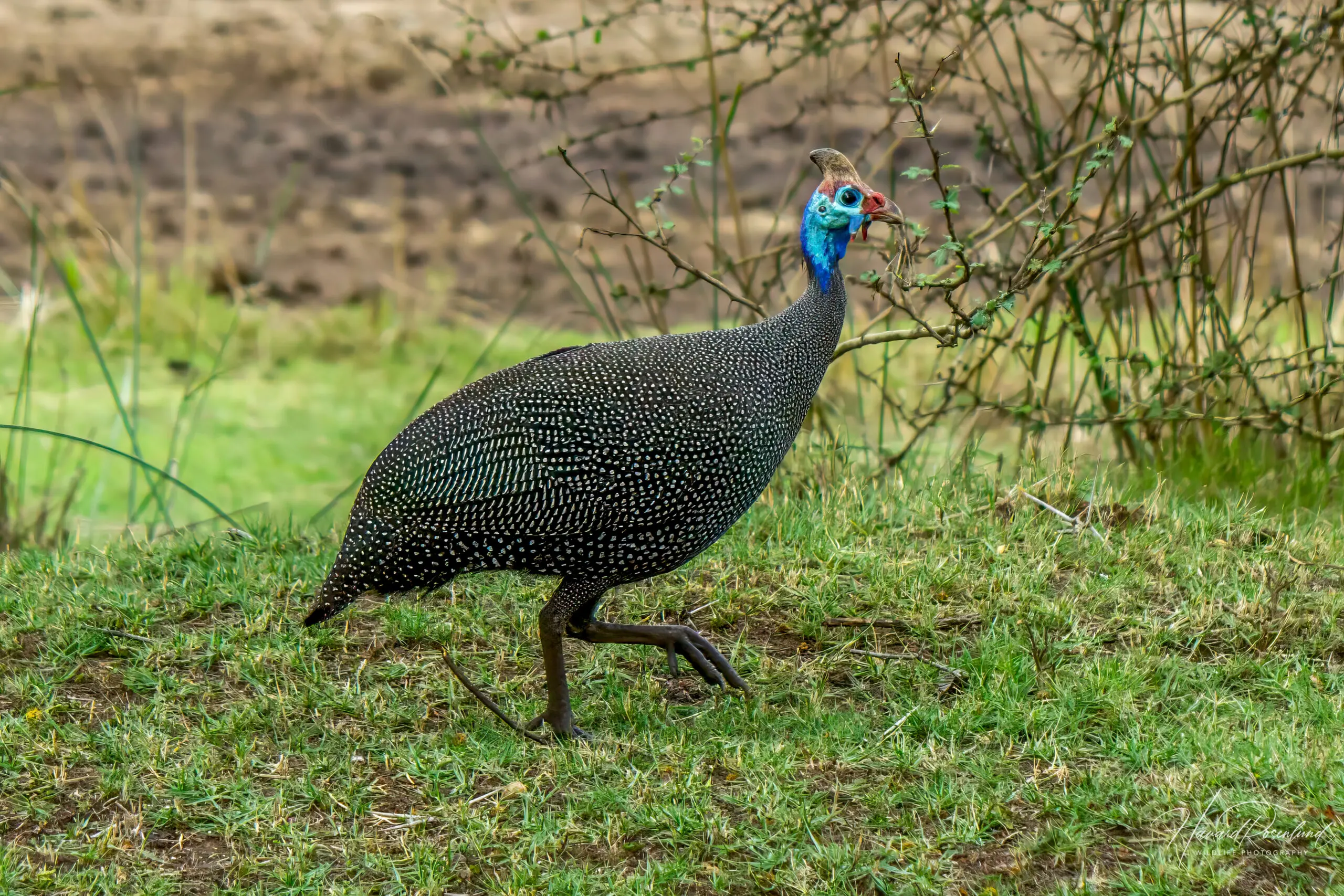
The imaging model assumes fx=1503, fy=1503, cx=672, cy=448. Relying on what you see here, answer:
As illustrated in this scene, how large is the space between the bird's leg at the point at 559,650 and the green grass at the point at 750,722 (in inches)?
3.1

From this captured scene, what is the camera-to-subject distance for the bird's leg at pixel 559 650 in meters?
3.40

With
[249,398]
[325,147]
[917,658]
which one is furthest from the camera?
[325,147]

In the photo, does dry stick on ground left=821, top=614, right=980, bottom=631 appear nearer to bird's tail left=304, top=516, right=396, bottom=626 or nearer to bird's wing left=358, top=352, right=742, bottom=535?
bird's wing left=358, top=352, right=742, bottom=535

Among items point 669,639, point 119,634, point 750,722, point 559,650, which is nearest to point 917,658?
point 750,722

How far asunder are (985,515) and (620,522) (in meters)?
1.56

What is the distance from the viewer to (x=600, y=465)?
129 inches

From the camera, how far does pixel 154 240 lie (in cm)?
952

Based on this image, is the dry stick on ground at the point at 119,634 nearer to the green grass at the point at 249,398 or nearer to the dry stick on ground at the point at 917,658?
the green grass at the point at 249,398

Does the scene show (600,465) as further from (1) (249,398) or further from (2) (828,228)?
(1) (249,398)

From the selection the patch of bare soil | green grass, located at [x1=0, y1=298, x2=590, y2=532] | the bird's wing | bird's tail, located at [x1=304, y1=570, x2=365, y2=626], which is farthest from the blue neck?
the patch of bare soil

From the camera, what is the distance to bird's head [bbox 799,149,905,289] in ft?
11.4

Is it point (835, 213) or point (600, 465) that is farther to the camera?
point (835, 213)

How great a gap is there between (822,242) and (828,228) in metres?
0.04

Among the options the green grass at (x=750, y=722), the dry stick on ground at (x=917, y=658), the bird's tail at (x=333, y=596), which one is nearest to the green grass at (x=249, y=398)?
the green grass at (x=750, y=722)
